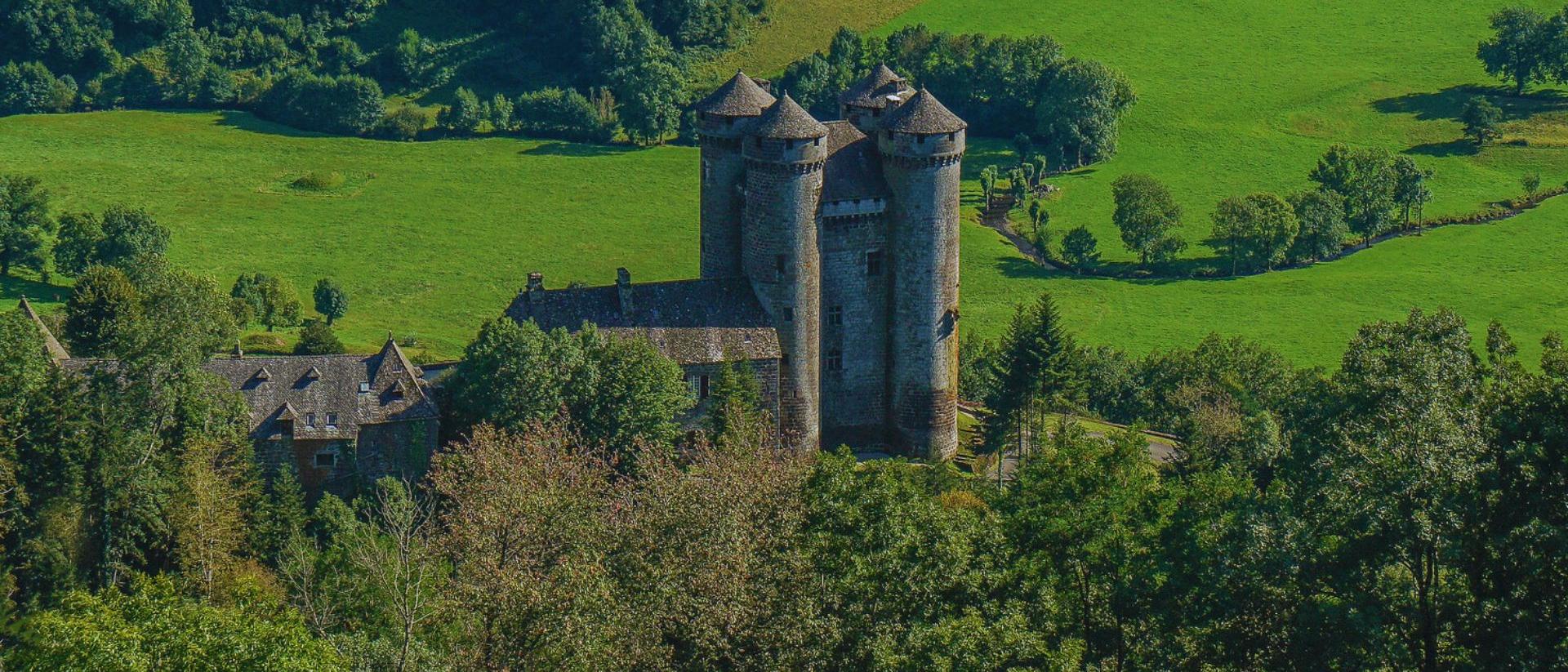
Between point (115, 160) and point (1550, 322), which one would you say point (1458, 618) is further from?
point (115, 160)

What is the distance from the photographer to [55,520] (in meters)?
91.3

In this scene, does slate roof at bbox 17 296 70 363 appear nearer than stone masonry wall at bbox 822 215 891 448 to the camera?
Yes

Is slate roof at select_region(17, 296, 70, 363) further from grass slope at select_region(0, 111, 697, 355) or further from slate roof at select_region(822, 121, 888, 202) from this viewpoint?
grass slope at select_region(0, 111, 697, 355)

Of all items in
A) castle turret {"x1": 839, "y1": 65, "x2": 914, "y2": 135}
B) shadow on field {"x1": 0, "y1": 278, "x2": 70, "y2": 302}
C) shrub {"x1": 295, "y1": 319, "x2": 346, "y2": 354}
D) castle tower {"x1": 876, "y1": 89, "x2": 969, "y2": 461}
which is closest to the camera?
castle tower {"x1": 876, "y1": 89, "x2": 969, "y2": 461}

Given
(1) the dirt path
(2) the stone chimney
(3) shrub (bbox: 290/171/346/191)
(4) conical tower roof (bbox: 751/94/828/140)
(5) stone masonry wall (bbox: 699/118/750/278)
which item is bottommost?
(1) the dirt path

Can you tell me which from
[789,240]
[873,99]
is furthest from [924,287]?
[873,99]

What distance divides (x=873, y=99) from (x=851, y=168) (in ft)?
16.7

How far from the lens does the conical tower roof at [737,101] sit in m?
108

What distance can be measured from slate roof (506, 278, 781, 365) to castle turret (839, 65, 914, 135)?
37.0 ft

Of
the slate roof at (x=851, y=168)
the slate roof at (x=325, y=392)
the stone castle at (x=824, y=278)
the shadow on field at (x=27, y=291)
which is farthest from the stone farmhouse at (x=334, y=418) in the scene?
the shadow on field at (x=27, y=291)

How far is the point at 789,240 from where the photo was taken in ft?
347

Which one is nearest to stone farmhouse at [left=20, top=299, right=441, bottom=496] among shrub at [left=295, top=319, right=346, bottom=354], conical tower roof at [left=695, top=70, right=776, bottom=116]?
conical tower roof at [left=695, top=70, right=776, bottom=116]

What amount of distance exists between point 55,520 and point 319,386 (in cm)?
1519

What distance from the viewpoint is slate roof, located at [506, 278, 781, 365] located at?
343ft
